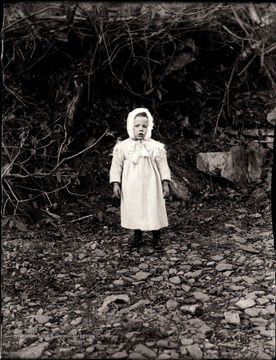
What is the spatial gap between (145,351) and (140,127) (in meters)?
2.34

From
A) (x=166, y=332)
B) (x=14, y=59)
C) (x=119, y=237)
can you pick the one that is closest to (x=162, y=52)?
(x=14, y=59)

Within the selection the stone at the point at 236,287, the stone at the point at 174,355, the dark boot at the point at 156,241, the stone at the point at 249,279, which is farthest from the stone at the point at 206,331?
the dark boot at the point at 156,241

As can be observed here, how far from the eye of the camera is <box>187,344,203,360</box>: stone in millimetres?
2680

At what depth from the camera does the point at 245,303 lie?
335cm

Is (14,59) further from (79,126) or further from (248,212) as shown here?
(248,212)

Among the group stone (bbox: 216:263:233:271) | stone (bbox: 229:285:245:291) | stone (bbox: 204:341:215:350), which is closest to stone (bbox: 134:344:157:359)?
stone (bbox: 204:341:215:350)

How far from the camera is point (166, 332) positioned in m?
2.95

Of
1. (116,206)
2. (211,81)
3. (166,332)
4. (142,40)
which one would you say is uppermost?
(142,40)

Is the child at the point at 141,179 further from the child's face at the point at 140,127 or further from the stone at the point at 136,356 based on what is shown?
the stone at the point at 136,356

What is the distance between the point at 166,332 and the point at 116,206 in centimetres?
294

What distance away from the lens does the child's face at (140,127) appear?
4422 mm

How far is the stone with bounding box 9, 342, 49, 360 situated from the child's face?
233 centimetres

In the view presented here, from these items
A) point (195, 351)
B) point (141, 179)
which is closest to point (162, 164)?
point (141, 179)

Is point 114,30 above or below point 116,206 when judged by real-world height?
above
